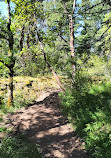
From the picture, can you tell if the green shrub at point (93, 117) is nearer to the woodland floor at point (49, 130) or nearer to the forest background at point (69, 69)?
the forest background at point (69, 69)

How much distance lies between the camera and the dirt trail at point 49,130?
3892 millimetres

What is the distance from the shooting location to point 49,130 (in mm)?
5270

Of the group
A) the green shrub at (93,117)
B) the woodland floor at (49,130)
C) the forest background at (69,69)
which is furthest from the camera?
the woodland floor at (49,130)

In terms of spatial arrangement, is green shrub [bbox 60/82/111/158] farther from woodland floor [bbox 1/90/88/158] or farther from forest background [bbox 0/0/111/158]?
woodland floor [bbox 1/90/88/158]

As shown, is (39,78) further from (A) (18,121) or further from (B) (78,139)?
(B) (78,139)

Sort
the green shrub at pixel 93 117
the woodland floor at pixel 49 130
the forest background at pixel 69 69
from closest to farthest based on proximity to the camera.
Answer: the green shrub at pixel 93 117, the forest background at pixel 69 69, the woodland floor at pixel 49 130

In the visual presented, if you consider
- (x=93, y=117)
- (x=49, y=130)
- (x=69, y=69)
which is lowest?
(x=49, y=130)

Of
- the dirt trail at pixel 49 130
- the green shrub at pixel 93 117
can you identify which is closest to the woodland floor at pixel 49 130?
the dirt trail at pixel 49 130

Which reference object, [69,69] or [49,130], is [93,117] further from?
[69,69]

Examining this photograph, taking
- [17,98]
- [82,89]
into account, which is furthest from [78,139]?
[17,98]

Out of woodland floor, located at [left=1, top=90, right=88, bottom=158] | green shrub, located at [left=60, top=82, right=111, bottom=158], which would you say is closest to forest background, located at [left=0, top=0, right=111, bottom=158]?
green shrub, located at [left=60, top=82, right=111, bottom=158]

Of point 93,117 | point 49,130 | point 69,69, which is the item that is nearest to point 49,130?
point 49,130

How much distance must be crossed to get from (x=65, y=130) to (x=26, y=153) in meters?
2.22

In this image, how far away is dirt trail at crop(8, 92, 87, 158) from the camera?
12.8 ft
